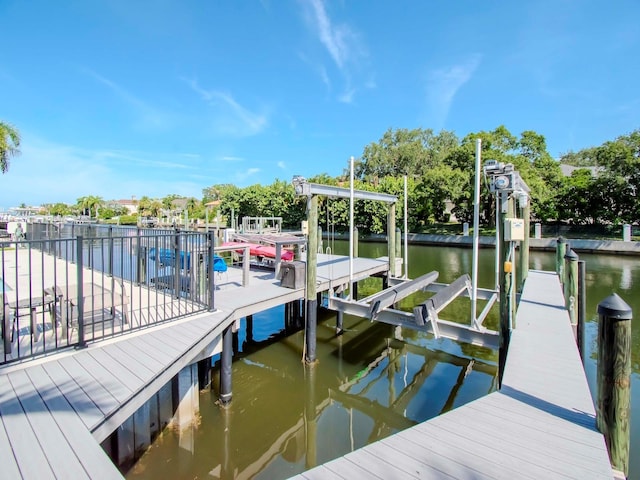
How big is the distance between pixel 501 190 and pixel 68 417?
5312 millimetres

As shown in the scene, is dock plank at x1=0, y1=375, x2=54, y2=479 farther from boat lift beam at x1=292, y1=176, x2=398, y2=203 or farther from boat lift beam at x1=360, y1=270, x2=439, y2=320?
boat lift beam at x1=292, y1=176, x2=398, y2=203

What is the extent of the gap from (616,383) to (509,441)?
84cm

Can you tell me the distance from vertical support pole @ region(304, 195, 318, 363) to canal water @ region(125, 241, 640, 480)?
445 mm

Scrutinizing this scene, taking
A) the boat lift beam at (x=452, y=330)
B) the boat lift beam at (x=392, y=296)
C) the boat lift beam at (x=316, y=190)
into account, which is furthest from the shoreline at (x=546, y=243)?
the boat lift beam at (x=452, y=330)

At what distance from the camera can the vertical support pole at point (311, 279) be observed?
6555 mm

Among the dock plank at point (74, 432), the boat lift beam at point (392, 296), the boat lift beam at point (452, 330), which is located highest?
A: the boat lift beam at point (392, 296)

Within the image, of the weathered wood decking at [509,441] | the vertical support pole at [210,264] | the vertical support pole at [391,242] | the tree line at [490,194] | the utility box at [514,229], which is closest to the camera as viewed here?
the weathered wood decking at [509,441]

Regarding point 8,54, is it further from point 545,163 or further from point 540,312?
point 545,163

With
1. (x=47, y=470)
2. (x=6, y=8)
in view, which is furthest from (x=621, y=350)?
(x=6, y=8)

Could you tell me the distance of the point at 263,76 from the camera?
20078 mm

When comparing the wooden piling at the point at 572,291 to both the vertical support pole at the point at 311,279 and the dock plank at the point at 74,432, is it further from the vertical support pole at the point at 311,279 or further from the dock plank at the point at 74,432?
the dock plank at the point at 74,432

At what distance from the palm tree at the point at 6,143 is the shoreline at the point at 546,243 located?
2531cm

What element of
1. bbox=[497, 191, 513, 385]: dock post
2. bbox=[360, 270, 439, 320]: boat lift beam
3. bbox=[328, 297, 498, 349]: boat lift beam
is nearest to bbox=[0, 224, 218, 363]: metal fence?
bbox=[360, 270, 439, 320]: boat lift beam

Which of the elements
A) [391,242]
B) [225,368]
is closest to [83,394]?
[225,368]
